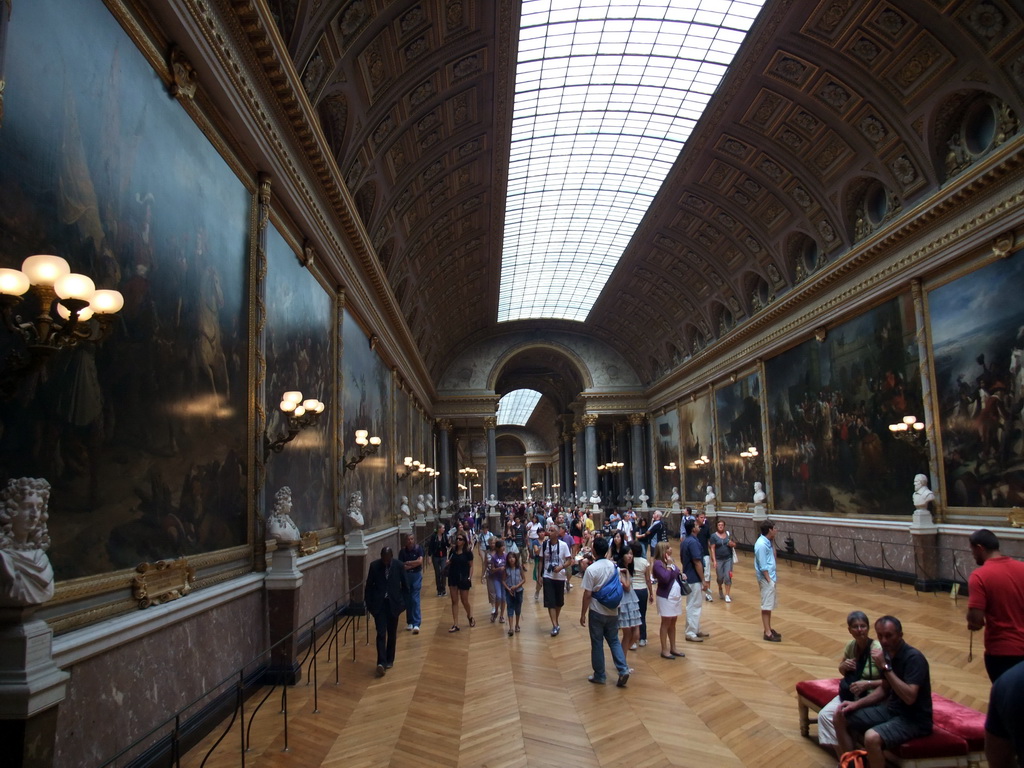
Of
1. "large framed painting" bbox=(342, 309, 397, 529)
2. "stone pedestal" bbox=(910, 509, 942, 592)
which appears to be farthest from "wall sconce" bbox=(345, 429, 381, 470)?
"stone pedestal" bbox=(910, 509, 942, 592)

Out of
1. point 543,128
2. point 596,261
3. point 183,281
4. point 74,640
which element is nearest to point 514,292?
point 596,261

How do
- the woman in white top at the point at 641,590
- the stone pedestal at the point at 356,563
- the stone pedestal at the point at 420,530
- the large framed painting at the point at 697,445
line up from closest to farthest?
the woman in white top at the point at 641,590 → the stone pedestal at the point at 356,563 → the stone pedestal at the point at 420,530 → the large framed painting at the point at 697,445

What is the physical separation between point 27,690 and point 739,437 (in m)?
26.4

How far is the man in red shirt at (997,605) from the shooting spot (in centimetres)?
514

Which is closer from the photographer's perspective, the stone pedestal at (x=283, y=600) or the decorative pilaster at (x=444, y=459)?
the stone pedestal at (x=283, y=600)

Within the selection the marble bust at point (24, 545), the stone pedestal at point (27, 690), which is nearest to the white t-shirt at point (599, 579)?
the stone pedestal at point (27, 690)

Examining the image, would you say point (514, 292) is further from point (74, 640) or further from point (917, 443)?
point (74, 640)

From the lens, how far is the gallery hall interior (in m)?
5.21

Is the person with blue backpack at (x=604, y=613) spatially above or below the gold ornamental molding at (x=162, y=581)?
below

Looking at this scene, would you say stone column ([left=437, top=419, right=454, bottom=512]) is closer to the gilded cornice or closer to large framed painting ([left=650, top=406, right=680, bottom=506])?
large framed painting ([left=650, top=406, right=680, bottom=506])

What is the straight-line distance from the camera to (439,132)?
57.0ft

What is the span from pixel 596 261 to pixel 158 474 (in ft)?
94.8

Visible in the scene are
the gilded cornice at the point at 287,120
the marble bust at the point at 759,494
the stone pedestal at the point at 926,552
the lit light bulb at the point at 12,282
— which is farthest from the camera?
the marble bust at the point at 759,494

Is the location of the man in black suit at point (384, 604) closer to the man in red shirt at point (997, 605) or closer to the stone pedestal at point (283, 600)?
the stone pedestal at point (283, 600)
